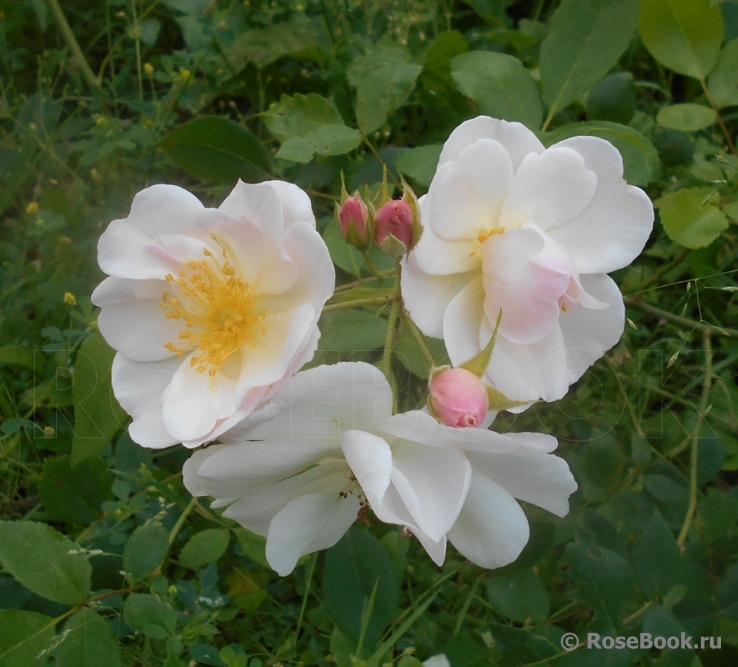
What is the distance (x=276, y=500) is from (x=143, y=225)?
1.61 ft

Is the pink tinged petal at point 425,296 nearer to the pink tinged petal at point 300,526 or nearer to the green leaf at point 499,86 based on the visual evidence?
the pink tinged petal at point 300,526

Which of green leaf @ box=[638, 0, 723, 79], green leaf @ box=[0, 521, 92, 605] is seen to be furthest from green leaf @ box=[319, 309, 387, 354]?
green leaf @ box=[638, 0, 723, 79]

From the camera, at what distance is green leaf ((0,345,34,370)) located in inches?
68.2

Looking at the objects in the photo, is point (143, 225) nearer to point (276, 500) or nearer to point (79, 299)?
point (276, 500)

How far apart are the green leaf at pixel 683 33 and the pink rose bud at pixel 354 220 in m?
1.03

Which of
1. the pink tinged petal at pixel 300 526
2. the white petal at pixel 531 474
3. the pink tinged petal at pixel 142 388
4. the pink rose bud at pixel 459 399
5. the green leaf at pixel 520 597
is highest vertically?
the pink rose bud at pixel 459 399

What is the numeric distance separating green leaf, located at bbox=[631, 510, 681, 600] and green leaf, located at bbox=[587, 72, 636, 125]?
102 centimetres

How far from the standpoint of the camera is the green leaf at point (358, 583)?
4.59ft

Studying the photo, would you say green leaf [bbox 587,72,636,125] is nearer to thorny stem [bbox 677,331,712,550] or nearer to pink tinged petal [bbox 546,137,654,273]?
thorny stem [bbox 677,331,712,550]

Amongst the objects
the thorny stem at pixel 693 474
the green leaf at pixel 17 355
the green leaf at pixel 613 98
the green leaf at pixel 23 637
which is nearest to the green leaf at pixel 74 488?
the green leaf at pixel 23 637

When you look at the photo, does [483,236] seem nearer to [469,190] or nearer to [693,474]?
[469,190]

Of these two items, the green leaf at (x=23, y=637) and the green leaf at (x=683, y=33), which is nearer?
the green leaf at (x=23, y=637)

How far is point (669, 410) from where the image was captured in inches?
80.3

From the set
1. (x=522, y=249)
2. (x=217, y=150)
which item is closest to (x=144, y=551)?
(x=522, y=249)
